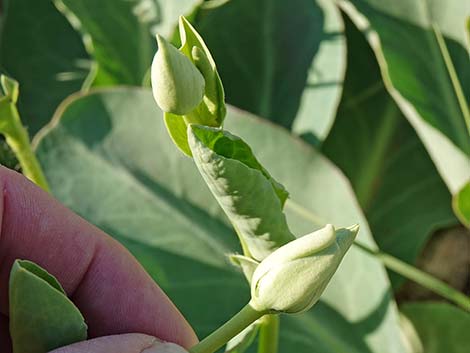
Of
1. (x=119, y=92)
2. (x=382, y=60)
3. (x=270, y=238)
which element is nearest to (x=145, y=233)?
(x=119, y=92)

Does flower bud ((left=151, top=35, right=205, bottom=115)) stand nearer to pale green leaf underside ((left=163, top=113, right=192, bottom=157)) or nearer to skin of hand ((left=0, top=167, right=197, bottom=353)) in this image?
pale green leaf underside ((left=163, top=113, right=192, bottom=157))

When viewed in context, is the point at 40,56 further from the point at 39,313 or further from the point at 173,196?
the point at 39,313

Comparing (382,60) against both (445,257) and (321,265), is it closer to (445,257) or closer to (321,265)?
(445,257)

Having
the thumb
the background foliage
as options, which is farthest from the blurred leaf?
the thumb

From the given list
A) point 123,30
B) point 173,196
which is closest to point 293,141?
point 173,196

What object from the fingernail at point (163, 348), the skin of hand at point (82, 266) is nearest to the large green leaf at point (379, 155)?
the skin of hand at point (82, 266)
